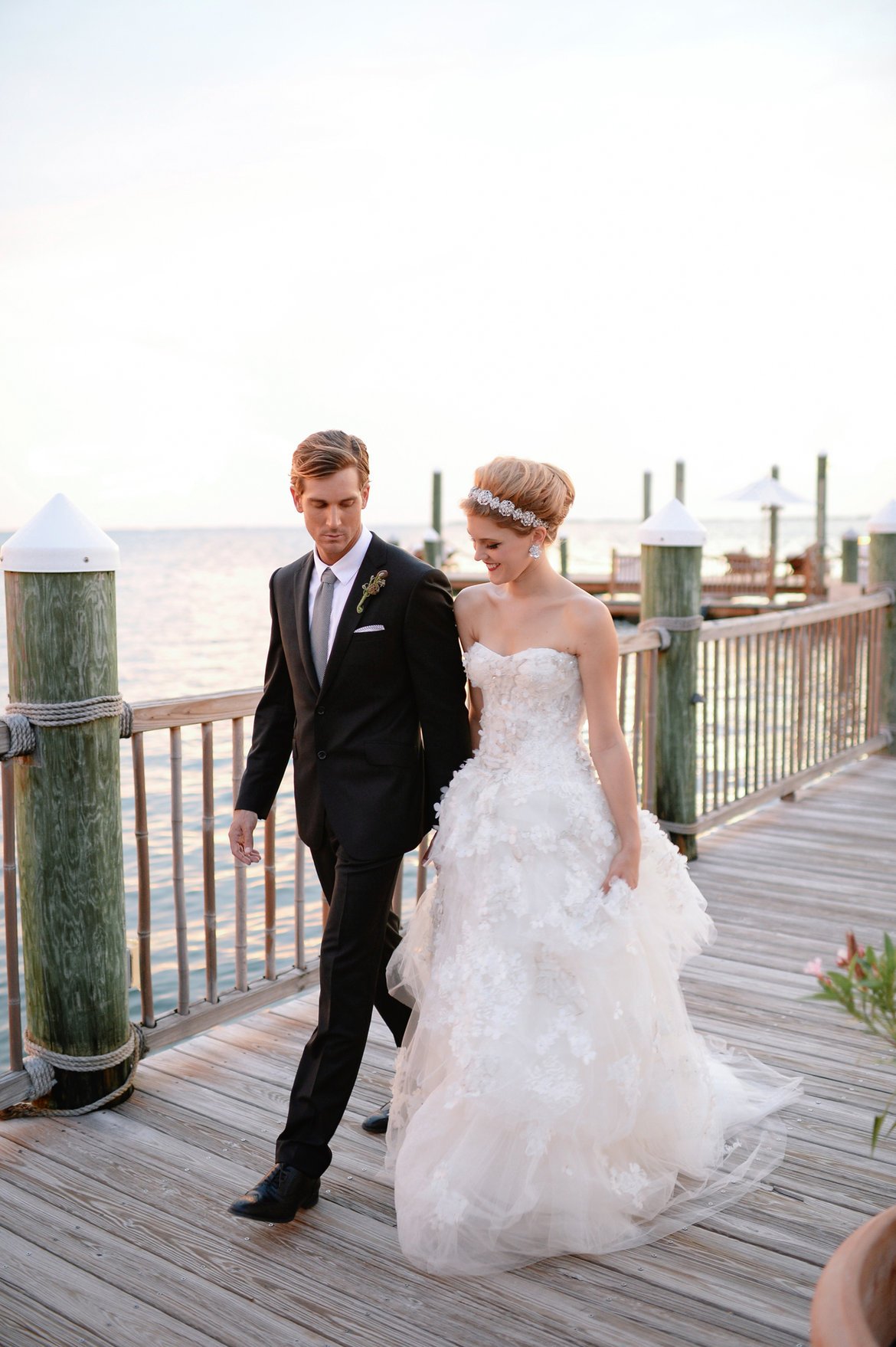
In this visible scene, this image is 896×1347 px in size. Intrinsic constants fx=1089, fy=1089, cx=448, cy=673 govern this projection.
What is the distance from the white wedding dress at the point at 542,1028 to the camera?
6.88 ft

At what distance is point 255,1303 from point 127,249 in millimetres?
37733

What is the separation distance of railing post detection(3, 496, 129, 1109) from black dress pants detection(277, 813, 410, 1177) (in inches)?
25.6

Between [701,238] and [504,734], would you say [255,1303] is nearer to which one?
[504,734]

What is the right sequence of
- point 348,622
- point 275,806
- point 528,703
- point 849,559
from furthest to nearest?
point 849,559
point 275,806
point 528,703
point 348,622

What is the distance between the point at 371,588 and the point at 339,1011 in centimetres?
87

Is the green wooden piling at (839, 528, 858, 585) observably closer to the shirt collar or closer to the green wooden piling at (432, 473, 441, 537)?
the green wooden piling at (432, 473, 441, 537)

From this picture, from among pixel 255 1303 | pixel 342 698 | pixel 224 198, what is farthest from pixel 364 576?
pixel 224 198

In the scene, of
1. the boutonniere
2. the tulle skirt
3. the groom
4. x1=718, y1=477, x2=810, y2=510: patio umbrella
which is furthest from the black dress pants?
x1=718, y1=477, x2=810, y2=510: patio umbrella

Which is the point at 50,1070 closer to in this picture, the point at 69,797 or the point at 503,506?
the point at 69,797

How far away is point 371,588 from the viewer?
2.22 meters

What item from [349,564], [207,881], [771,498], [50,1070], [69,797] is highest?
[771,498]

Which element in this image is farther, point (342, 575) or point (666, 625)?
point (666, 625)

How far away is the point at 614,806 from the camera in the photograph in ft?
7.68

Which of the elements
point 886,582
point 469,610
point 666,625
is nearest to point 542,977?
point 469,610
